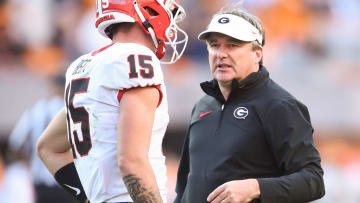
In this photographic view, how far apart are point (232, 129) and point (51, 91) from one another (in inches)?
106

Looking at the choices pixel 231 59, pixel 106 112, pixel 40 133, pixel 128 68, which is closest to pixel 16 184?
pixel 40 133

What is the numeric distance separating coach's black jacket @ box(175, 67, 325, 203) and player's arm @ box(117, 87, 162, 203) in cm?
76

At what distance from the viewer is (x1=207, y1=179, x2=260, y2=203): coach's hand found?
315 centimetres

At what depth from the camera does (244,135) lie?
3.42 metres

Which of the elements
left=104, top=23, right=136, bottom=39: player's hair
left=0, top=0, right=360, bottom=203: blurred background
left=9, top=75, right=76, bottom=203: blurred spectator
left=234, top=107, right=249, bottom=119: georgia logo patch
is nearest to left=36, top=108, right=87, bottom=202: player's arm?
left=104, top=23, right=136, bottom=39: player's hair

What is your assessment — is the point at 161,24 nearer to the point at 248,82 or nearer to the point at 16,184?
the point at 248,82

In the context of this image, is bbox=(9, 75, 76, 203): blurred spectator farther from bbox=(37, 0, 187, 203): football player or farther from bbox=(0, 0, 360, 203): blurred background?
bbox=(0, 0, 360, 203): blurred background

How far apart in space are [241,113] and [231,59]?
316 millimetres

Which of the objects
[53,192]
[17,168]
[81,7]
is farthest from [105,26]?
[81,7]

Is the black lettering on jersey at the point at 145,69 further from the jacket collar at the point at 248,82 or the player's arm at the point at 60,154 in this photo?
the jacket collar at the point at 248,82

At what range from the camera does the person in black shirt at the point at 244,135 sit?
3.27 meters

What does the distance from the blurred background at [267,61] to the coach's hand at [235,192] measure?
18.9 ft

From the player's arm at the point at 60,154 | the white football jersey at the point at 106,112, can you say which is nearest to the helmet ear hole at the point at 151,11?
the white football jersey at the point at 106,112

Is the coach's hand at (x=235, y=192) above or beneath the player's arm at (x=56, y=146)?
beneath
